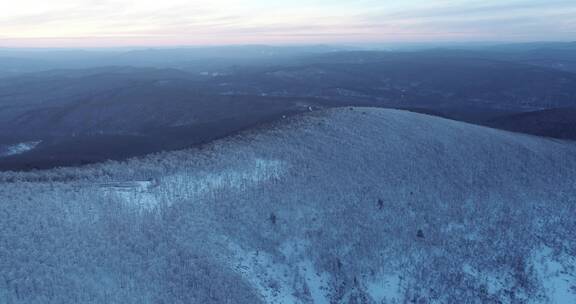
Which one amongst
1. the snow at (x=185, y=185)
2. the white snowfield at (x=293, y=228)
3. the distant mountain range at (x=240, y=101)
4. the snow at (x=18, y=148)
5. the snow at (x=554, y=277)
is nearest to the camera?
the white snowfield at (x=293, y=228)

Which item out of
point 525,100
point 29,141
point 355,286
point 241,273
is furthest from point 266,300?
point 525,100

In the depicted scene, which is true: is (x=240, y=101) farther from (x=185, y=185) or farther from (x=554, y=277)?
(x=554, y=277)

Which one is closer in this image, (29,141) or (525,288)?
(525,288)

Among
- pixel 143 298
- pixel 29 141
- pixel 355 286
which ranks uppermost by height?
pixel 143 298

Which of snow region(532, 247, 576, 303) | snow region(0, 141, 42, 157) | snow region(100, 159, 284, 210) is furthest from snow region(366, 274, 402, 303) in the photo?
snow region(0, 141, 42, 157)

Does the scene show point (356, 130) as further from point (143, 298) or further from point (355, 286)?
point (143, 298)

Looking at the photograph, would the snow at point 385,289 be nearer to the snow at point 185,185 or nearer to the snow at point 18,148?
the snow at point 185,185

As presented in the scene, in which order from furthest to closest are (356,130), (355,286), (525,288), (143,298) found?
(356,130), (525,288), (355,286), (143,298)

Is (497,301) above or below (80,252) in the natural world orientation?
below

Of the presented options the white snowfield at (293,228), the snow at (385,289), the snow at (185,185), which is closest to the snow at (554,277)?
the white snowfield at (293,228)
